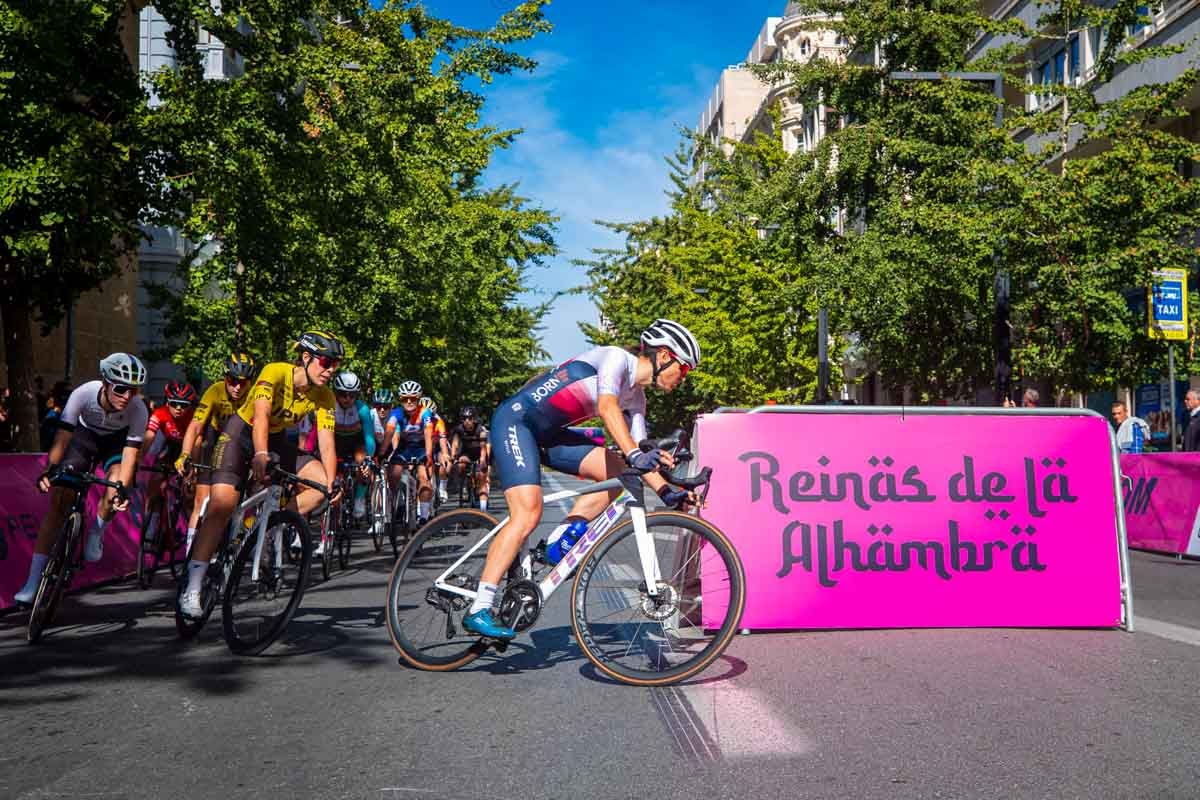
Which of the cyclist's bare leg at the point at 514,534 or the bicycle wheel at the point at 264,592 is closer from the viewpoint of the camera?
the cyclist's bare leg at the point at 514,534

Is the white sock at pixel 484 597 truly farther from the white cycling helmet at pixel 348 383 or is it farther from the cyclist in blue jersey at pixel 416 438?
the cyclist in blue jersey at pixel 416 438

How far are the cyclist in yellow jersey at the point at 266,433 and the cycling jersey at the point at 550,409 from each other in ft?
5.45

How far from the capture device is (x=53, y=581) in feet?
25.3

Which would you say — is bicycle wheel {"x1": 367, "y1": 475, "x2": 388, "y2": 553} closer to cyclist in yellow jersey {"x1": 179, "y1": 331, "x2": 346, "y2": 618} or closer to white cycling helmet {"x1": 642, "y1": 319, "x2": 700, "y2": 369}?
cyclist in yellow jersey {"x1": 179, "y1": 331, "x2": 346, "y2": 618}

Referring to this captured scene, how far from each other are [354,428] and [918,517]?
6300 mm

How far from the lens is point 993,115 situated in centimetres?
2259

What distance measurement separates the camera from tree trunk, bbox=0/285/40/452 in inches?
687

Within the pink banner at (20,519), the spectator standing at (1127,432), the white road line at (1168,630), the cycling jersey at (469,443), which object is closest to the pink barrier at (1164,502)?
the spectator standing at (1127,432)

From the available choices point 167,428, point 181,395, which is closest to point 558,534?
point 167,428

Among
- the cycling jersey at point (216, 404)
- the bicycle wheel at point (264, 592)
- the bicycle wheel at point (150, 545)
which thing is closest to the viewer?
the bicycle wheel at point (264, 592)

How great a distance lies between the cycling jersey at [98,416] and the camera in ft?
27.6

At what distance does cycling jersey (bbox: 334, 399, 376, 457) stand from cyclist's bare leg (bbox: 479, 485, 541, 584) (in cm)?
637

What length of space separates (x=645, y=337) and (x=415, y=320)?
2153 cm

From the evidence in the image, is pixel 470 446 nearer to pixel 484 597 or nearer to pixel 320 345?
pixel 320 345
